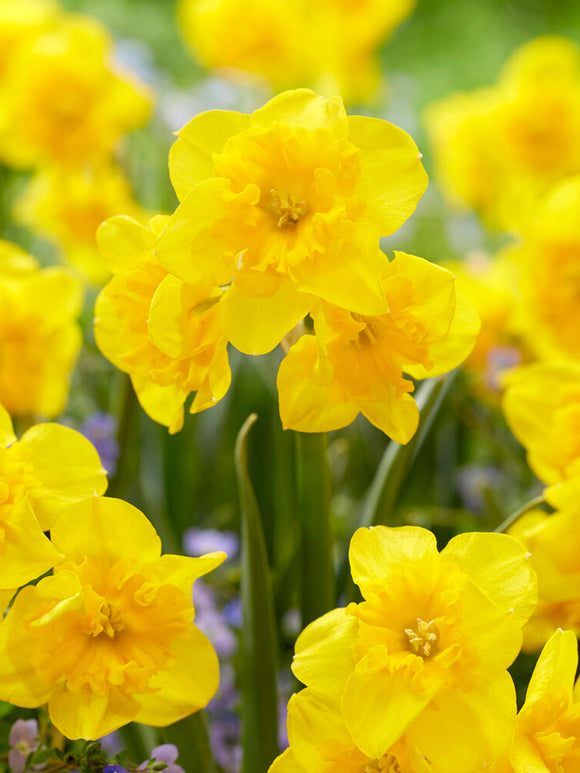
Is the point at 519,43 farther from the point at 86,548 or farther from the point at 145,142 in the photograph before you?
the point at 86,548

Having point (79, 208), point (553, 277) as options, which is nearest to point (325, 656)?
point (553, 277)

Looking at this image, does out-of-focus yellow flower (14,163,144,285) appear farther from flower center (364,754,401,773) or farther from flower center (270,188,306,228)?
flower center (364,754,401,773)

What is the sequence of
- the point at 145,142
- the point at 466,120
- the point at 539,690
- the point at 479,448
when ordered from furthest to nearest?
the point at 145,142
the point at 466,120
the point at 479,448
the point at 539,690

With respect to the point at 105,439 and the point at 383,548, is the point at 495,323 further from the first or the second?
the point at 383,548

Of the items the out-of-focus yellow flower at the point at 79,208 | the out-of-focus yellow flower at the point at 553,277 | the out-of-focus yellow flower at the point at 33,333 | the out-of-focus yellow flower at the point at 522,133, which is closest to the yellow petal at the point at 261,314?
the out-of-focus yellow flower at the point at 33,333

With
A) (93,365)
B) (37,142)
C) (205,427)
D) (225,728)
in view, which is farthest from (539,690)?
(37,142)

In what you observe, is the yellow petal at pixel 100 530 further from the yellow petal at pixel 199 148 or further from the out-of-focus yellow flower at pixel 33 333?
the out-of-focus yellow flower at pixel 33 333

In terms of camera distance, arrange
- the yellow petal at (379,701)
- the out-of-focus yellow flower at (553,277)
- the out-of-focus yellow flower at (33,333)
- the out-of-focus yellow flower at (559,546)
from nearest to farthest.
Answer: the yellow petal at (379,701) < the out-of-focus yellow flower at (559,546) < the out-of-focus yellow flower at (33,333) < the out-of-focus yellow flower at (553,277)
